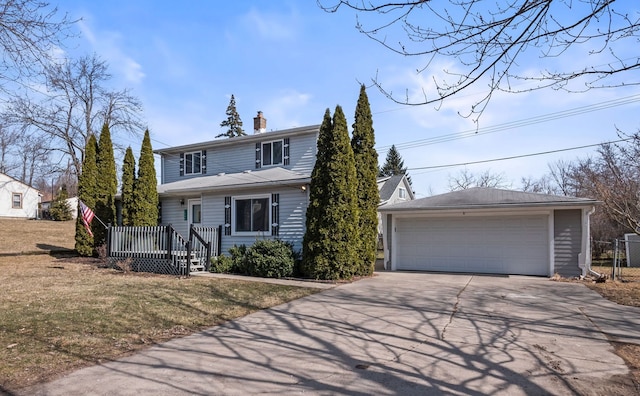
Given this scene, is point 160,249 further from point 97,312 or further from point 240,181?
point 97,312

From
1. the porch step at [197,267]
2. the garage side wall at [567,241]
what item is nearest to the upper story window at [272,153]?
the porch step at [197,267]

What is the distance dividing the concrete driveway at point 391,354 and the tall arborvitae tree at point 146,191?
33.7ft

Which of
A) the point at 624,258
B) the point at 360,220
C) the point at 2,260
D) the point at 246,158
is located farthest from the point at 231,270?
the point at 624,258

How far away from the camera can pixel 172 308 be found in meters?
7.34

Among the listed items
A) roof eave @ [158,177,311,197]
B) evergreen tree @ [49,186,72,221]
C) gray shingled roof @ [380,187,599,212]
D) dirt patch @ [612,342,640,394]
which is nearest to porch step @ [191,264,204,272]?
roof eave @ [158,177,311,197]

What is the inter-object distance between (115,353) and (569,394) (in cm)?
482

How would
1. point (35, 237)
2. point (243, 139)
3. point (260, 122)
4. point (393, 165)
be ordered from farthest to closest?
point (393, 165), point (35, 237), point (260, 122), point (243, 139)

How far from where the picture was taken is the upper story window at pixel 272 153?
16.4 m

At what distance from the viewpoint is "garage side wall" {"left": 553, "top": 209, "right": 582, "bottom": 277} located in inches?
484

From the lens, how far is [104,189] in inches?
695

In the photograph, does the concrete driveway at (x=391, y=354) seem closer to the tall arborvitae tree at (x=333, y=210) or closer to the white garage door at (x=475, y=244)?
the tall arborvitae tree at (x=333, y=210)

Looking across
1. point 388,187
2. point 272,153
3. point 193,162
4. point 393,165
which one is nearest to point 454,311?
point 272,153

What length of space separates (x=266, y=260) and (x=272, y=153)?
5.98 metres

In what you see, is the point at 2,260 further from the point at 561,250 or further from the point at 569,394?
the point at 561,250
